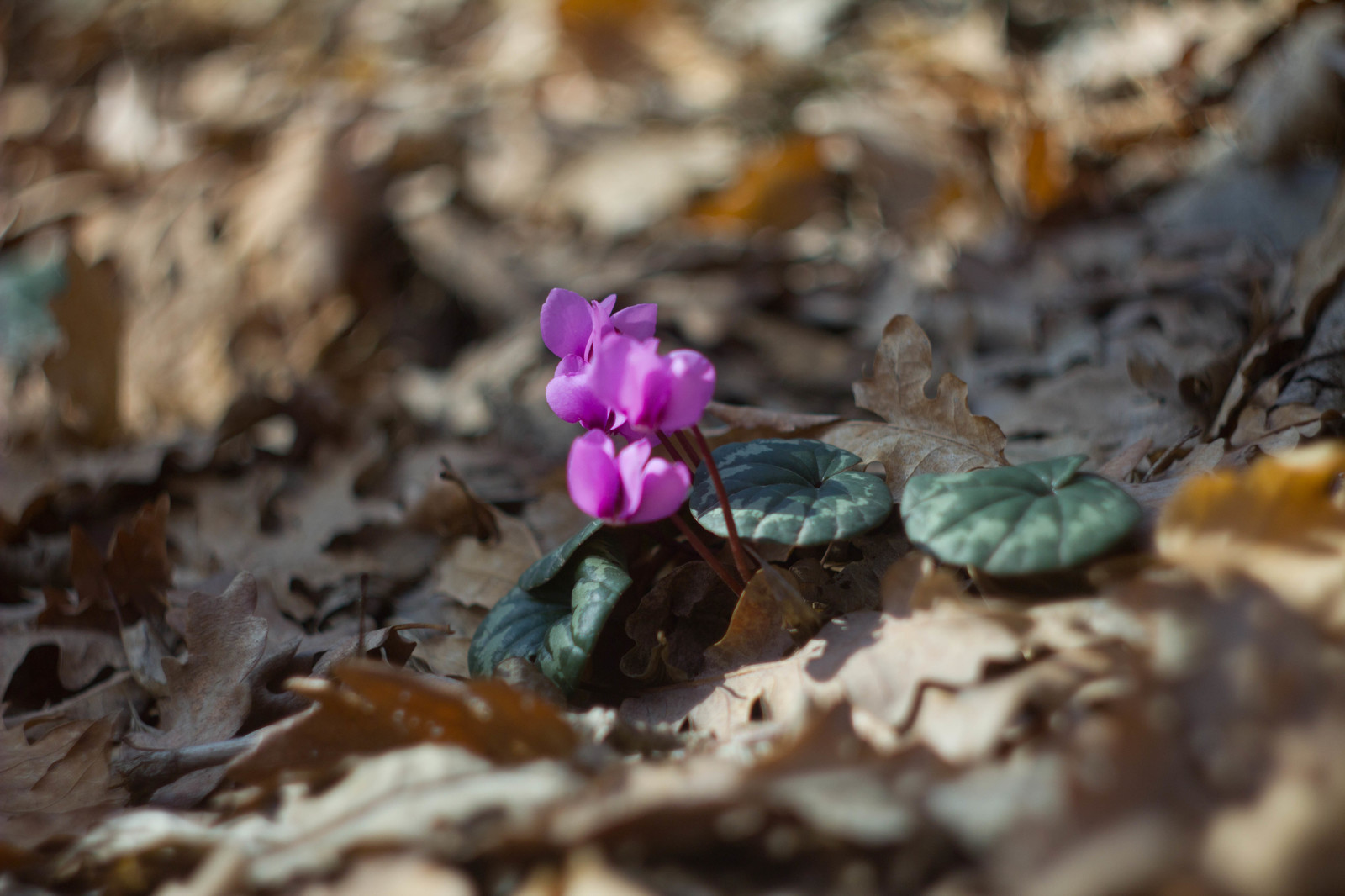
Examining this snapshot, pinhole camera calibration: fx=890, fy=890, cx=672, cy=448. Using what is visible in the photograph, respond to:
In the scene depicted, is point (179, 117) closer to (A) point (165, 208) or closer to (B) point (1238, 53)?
(A) point (165, 208)

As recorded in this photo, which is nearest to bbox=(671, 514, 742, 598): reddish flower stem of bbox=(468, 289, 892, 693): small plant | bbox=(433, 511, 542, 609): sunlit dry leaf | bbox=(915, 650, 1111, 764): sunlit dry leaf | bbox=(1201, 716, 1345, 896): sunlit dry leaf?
bbox=(468, 289, 892, 693): small plant

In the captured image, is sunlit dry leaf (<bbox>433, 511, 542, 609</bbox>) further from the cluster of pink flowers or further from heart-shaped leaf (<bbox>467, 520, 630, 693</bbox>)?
the cluster of pink flowers

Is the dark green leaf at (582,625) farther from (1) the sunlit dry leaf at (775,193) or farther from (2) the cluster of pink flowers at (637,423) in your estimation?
(1) the sunlit dry leaf at (775,193)

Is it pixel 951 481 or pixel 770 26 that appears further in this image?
pixel 770 26

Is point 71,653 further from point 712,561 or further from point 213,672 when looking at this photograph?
Answer: point 712,561

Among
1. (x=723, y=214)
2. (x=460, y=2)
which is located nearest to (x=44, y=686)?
(x=723, y=214)

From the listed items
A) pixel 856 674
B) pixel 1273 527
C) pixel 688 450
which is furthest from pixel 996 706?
pixel 688 450
